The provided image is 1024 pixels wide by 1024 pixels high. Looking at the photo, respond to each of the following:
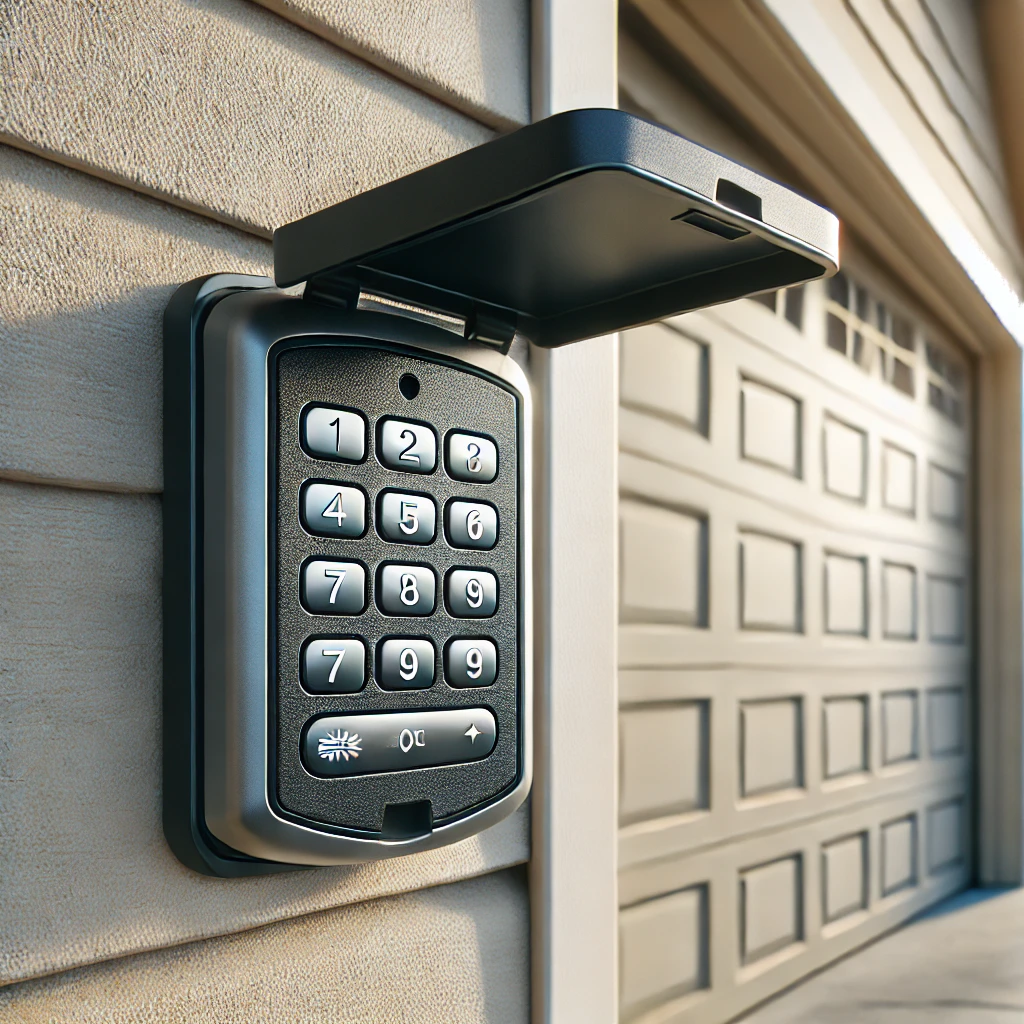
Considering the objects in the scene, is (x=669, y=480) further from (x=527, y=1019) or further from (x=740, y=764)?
(x=527, y=1019)

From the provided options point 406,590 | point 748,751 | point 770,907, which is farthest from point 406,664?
point 770,907

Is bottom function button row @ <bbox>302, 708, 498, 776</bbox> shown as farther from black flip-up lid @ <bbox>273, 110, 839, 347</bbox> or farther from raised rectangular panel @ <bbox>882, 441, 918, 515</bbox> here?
raised rectangular panel @ <bbox>882, 441, 918, 515</bbox>

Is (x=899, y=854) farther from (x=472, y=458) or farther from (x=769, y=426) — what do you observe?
(x=472, y=458)

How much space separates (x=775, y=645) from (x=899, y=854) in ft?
2.16

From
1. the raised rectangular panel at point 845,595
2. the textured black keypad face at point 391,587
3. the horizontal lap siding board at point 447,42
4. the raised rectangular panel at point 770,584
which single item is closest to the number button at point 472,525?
the textured black keypad face at point 391,587

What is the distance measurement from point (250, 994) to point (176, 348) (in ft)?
0.92

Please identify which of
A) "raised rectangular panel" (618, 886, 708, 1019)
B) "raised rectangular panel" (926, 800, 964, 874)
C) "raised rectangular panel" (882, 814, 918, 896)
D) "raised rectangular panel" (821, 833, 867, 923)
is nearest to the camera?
"raised rectangular panel" (618, 886, 708, 1019)

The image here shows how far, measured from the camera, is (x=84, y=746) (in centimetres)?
39

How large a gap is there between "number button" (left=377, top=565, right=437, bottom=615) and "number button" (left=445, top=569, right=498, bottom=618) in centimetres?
1

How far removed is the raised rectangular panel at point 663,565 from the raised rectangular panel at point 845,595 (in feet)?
1.34

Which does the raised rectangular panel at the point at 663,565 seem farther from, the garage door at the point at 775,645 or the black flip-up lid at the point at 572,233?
the black flip-up lid at the point at 572,233

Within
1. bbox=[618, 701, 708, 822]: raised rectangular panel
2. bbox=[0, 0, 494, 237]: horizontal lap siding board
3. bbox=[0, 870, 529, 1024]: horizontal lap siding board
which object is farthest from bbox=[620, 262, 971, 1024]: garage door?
bbox=[0, 0, 494, 237]: horizontal lap siding board

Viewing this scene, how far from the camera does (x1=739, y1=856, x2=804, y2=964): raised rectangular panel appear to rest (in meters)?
1.16

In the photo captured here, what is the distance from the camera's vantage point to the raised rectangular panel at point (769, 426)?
1.22 metres
